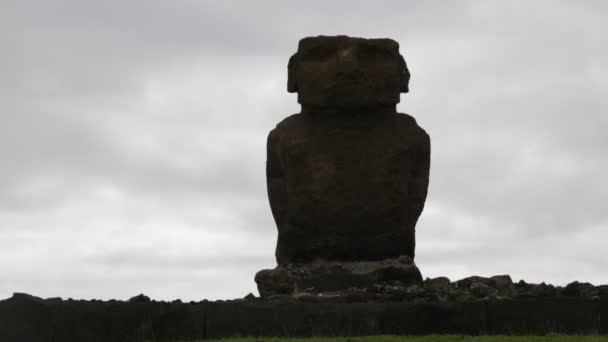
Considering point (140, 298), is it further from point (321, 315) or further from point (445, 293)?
point (445, 293)

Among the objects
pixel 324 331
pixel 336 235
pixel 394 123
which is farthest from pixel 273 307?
pixel 394 123

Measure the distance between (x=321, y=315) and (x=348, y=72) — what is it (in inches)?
157

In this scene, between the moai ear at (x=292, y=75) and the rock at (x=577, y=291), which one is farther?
the moai ear at (x=292, y=75)

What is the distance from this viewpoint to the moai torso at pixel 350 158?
17219 millimetres

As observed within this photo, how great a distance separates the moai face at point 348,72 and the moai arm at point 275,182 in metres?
0.99

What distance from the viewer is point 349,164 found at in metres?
17.4

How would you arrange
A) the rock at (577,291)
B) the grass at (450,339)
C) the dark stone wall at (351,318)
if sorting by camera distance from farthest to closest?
the rock at (577,291) < the dark stone wall at (351,318) < the grass at (450,339)

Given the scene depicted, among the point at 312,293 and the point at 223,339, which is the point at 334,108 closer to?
the point at 312,293

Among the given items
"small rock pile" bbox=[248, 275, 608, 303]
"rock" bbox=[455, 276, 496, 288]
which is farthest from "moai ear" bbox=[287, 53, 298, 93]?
"rock" bbox=[455, 276, 496, 288]

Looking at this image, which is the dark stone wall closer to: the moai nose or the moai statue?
the moai statue

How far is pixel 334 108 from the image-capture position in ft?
56.8

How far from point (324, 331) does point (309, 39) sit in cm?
480

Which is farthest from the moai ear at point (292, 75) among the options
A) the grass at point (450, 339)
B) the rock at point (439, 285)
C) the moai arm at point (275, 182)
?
the grass at point (450, 339)

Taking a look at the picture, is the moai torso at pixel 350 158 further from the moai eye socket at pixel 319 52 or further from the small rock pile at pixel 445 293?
the small rock pile at pixel 445 293
